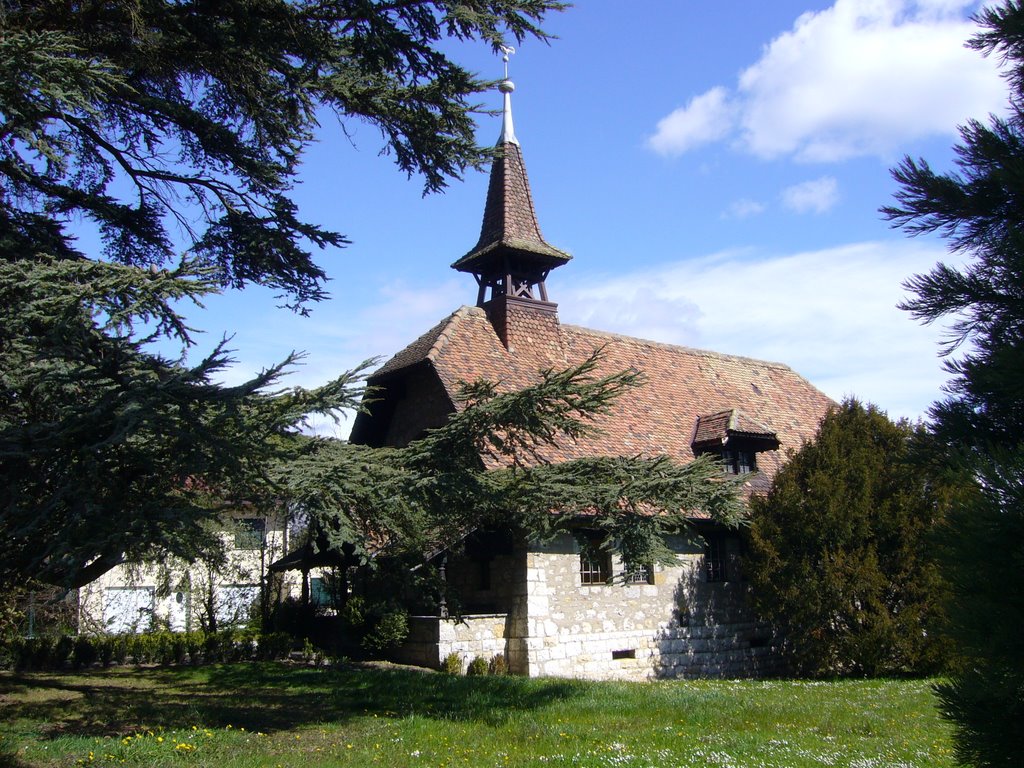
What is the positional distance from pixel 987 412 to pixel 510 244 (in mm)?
16541

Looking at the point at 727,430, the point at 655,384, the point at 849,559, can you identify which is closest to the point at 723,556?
the point at 727,430

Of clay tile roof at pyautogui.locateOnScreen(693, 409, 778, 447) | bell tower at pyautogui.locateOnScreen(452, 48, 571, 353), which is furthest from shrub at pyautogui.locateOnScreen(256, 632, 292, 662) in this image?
clay tile roof at pyautogui.locateOnScreen(693, 409, 778, 447)

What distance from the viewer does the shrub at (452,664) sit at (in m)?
15.5

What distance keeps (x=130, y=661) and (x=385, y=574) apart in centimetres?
804

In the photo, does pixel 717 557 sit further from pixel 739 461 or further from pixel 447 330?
pixel 447 330

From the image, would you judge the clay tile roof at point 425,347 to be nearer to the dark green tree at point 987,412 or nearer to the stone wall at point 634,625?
the stone wall at point 634,625

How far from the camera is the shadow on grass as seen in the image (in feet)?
33.2

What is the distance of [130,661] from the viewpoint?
1661cm

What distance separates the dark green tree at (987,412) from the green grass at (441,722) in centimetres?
453

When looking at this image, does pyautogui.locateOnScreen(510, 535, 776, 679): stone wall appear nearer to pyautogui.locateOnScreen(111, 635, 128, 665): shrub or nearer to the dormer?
the dormer

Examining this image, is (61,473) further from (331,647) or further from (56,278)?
(331,647)

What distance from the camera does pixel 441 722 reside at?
10211 mm

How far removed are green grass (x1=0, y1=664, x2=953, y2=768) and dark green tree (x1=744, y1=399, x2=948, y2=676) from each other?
2043 mm

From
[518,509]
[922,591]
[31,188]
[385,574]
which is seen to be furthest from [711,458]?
[31,188]
